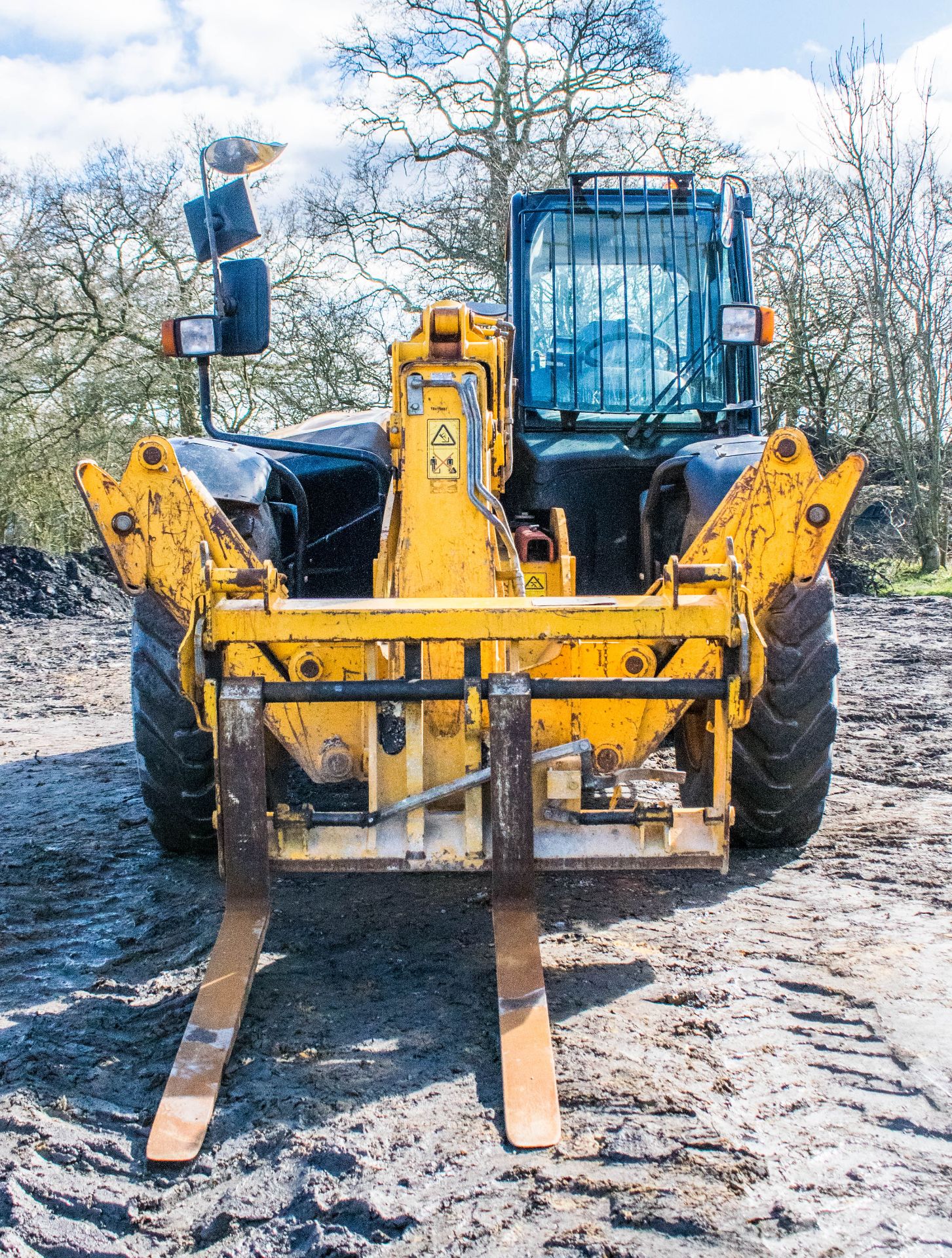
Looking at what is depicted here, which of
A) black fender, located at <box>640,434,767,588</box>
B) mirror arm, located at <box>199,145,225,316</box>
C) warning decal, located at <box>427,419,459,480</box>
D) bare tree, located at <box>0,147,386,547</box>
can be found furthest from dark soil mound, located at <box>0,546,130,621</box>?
warning decal, located at <box>427,419,459,480</box>

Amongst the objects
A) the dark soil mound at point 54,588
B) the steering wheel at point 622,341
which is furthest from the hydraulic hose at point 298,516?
the dark soil mound at point 54,588

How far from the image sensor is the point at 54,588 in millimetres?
13195

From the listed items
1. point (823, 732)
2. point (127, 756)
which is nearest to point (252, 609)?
point (823, 732)

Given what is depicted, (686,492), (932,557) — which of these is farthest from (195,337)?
(932,557)

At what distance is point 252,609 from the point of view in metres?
2.83

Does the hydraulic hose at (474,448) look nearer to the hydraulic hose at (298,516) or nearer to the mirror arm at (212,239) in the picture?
Answer: the mirror arm at (212,239)

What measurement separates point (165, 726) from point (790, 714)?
79.7 inches

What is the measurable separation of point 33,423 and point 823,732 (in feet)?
53.0

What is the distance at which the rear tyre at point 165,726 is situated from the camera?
3.48m

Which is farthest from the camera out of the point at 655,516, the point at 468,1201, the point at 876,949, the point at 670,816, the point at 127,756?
the point at 127,756

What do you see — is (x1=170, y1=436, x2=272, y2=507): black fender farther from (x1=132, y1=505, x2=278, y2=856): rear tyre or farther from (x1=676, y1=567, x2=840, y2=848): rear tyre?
(x1=676, y1=567, x2=840, y2=848): rear tyre

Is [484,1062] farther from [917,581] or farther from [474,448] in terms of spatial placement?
[917,581]

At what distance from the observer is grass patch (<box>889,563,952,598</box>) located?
48.0ft

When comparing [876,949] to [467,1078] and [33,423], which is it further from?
[33,423]
